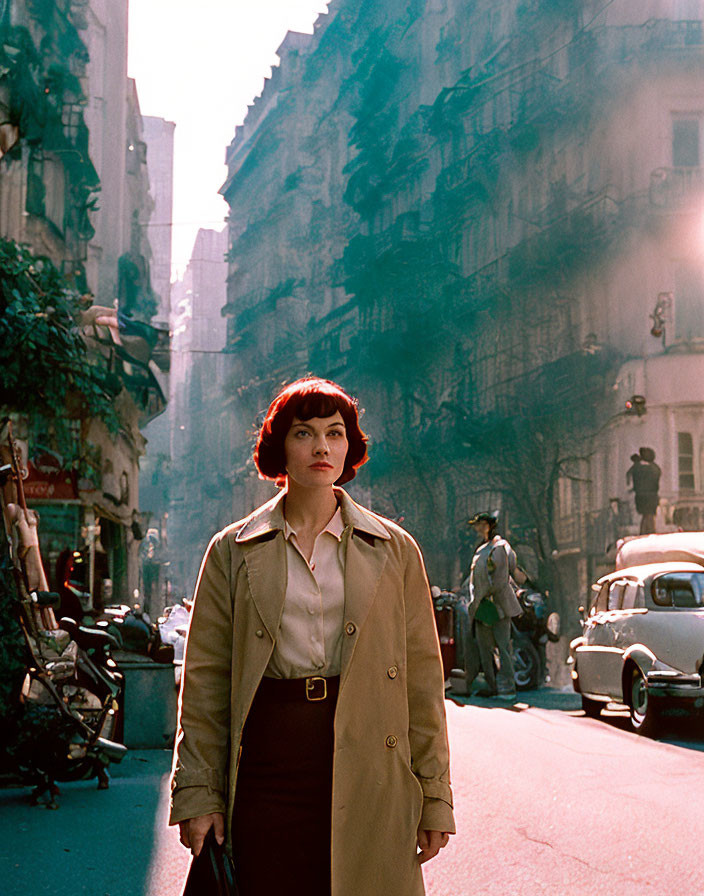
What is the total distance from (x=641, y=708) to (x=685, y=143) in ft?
88.3

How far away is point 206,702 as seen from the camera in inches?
121

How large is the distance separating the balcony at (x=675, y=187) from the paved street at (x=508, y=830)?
26817 mm

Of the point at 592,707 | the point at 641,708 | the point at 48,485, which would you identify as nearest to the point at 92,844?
the point at 641,708

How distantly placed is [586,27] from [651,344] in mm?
10810

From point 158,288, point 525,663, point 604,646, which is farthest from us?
point 158,288

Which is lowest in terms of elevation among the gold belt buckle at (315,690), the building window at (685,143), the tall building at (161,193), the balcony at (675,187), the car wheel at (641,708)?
the car wheel at (641,708)

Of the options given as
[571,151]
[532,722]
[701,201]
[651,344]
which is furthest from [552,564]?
[532,722]

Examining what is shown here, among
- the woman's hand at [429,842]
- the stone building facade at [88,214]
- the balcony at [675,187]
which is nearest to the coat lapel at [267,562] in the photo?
the woman's hand at [429,842]

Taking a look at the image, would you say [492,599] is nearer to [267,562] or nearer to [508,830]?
[508,830]

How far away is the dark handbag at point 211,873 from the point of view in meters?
2.88

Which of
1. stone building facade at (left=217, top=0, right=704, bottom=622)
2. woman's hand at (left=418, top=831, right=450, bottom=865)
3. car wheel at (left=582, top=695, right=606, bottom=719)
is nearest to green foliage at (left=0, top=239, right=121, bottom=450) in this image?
car wheel at (left=582, top=695, right=606, bottom=719)

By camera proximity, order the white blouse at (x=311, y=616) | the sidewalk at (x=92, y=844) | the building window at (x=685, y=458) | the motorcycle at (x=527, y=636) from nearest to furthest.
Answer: the white blouse at (x=311, y=616)
the sidewalk at (x=92, y=844)
the motorcycle at (x=527, y=636)
the building window at (x=685, y=458)

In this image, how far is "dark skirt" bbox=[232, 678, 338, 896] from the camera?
9.70 ft

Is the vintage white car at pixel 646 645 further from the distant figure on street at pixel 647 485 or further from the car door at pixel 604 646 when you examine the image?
the distant figure on street at pixel 647 485
